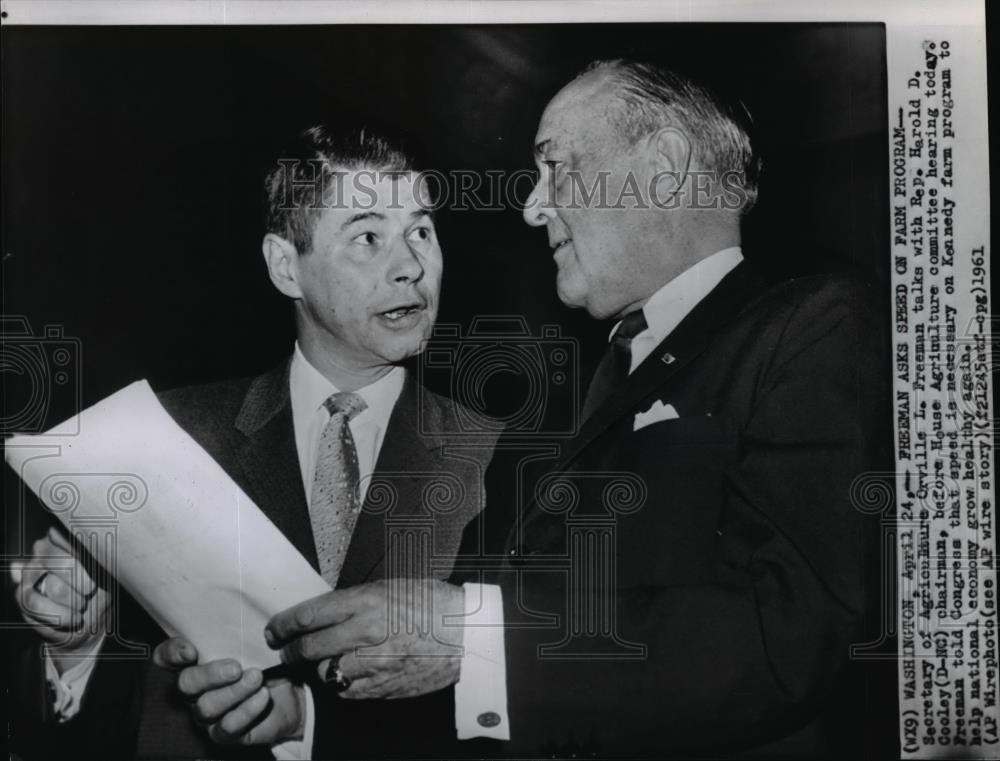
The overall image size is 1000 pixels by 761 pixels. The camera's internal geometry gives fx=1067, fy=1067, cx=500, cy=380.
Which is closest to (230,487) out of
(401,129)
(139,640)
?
(139,640)

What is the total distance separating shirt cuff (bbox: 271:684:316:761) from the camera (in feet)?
8.23

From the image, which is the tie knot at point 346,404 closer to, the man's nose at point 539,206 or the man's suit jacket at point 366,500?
the man's suit jacket at point 366,500

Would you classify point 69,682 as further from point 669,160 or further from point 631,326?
point 669,160

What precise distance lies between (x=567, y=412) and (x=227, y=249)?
90 cm

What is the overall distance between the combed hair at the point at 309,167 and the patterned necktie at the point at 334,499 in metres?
0.47

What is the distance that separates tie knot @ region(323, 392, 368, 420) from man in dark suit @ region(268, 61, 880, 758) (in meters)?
0.35

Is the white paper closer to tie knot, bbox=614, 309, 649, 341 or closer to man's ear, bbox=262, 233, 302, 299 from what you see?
man's ear, bbox=262, 233, 302, 299

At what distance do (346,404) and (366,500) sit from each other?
0.77ft

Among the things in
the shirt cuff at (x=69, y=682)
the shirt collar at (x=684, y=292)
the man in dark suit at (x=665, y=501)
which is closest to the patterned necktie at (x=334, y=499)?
the man in dark suit at (x=665, y=501)

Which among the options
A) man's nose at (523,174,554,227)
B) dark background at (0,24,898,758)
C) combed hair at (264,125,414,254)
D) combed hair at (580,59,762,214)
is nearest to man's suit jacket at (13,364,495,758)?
dark background at (0,24,898,758)

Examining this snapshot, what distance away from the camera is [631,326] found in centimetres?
251

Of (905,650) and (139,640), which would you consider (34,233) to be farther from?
(905,650)

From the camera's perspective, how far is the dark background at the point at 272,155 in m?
2.52

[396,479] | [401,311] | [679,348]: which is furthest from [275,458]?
[679,348]
